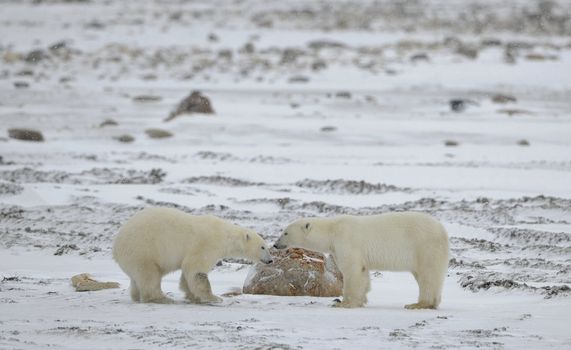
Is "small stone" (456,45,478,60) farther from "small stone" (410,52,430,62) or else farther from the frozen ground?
"small stone" (410,52,430,62)

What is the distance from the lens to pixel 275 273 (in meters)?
8.66

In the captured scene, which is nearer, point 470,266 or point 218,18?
point 470,266

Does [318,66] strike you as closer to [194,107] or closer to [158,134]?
[194,107]

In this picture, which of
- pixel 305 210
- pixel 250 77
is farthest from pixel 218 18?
pixel 305 210

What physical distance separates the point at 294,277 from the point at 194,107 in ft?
43.3

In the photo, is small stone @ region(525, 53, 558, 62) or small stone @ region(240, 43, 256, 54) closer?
small stone @ region(525, 53, 558, 62)

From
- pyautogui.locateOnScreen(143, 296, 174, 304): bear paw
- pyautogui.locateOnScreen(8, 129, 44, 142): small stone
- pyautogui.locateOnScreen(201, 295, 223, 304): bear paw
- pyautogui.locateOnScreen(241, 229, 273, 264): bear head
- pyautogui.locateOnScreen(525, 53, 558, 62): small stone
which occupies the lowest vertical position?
pyautogui.locateOnScreen(143, 296, 174, 304): bear paw

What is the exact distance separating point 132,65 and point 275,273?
29254mm

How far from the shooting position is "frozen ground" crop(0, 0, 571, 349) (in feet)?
22.9

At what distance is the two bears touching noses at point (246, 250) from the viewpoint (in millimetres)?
7906

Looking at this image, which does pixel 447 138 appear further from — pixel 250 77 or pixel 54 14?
pixel 54 14

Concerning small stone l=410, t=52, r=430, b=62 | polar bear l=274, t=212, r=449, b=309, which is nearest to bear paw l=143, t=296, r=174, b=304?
polar bear l=274, t=212, r=449, b=309

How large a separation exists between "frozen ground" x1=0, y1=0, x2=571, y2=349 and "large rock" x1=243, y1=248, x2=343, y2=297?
12.0 inches

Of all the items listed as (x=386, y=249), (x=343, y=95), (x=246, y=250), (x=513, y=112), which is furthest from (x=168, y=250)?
(x=343, y=95)
